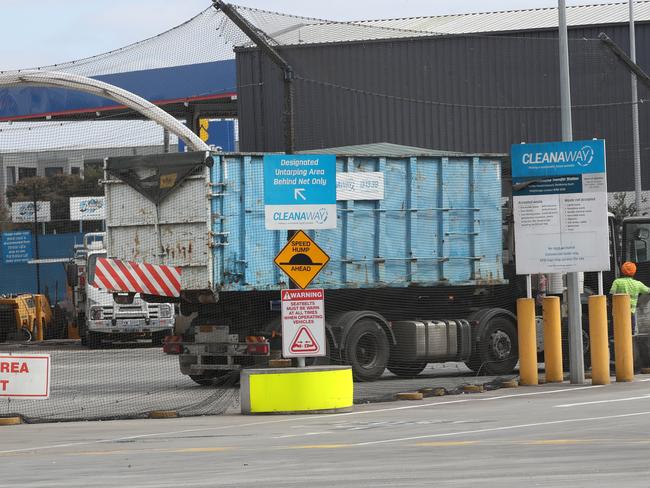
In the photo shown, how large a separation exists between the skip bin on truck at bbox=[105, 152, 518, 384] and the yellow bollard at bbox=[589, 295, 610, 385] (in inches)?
113

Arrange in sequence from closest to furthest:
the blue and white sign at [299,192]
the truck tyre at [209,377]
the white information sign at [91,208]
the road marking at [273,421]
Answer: the road marking at [273,421] < the blue and white sign at [299,192] < the truck tyre at [209,377] < the white information sign at [91,208]

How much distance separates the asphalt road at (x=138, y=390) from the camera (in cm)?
1970

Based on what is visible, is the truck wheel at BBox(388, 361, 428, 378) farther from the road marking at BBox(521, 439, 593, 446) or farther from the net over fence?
the road marking at BBox(521, 439, 593, 446)

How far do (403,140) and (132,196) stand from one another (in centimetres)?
2125

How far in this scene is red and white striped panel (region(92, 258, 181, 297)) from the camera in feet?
72.3

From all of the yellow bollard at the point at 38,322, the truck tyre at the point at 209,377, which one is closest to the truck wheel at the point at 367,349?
the truck tyre at the point at 209,377

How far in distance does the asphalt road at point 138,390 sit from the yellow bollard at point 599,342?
2242 millimetres

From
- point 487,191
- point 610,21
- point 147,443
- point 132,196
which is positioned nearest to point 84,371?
point 132,196

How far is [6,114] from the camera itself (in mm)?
44531

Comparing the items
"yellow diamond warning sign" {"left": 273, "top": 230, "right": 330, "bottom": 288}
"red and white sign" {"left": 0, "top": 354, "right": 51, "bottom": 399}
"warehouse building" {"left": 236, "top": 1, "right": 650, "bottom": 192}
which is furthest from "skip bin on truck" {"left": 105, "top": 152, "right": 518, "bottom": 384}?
"warehouse building" {"left": 236, "top": 1, "right": 650, "bottom": 192}

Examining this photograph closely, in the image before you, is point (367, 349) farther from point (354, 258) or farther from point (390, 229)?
point (390, 229)

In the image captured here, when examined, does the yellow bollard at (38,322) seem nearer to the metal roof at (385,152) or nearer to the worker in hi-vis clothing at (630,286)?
the metal roof at (385,152)

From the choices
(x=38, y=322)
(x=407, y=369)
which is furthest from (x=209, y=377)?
(x=38, y=322)

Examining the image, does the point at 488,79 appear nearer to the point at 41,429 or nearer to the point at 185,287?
the point at 185,287
